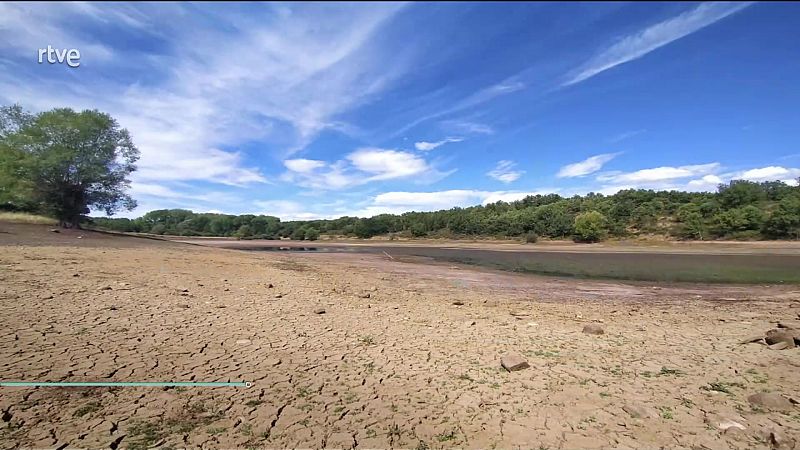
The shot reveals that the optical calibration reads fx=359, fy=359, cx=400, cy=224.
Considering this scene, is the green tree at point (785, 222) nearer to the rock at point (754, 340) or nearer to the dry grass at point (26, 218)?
the rock at point (754, 340)

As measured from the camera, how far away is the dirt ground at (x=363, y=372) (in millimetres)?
3951

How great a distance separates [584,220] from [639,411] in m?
78.5

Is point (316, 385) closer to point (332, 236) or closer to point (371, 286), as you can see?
point (371, 286)

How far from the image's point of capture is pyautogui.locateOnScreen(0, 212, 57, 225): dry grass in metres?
27.3

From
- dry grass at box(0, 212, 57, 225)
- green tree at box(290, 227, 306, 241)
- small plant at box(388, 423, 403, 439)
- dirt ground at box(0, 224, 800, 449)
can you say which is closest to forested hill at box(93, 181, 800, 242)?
green tree at box(290, 227, 306, 241)

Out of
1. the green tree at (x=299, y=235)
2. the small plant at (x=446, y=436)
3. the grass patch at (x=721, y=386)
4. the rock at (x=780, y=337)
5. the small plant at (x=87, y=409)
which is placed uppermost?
the green tree at (x=299, y=235)

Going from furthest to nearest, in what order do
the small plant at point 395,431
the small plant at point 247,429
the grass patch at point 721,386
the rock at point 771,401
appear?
1. the grass patch at point 721,386
2. the rock at point 771,401
3. the small plant at point 395,431
4. the small plant at point 247,429

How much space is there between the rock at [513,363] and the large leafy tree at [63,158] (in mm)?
34065

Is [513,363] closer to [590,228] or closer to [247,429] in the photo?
[247,429]

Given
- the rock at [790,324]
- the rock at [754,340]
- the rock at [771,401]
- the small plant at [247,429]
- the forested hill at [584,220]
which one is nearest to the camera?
the small plant at [247,429]

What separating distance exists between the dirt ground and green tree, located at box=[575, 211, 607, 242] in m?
68.1

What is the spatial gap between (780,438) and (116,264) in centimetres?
1720

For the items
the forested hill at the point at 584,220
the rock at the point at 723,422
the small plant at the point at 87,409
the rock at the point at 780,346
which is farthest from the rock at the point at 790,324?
the forested hill at the point at 584,220

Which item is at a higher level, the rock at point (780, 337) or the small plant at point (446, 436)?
the rock at point (780, 337)
